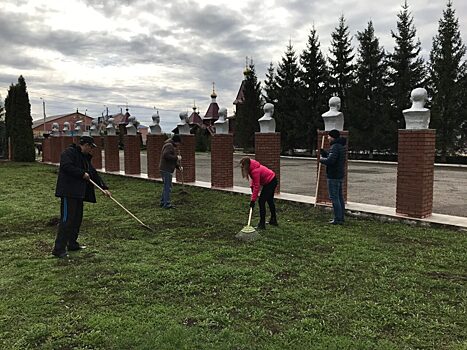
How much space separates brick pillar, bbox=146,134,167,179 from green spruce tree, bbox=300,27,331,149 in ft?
54.9

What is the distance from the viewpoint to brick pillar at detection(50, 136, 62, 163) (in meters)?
22.6

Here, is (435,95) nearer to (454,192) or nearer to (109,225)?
(454,192)

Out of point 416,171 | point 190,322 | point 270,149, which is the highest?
point 270,149

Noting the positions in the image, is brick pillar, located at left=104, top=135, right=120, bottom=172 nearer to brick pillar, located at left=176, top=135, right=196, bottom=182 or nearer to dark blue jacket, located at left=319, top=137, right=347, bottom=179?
brick pillar, located at left=176, top=135, right=196, bottom=182

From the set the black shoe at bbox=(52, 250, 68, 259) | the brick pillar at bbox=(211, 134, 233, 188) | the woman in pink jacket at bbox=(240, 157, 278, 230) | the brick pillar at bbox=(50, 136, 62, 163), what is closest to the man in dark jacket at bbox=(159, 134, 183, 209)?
the brick pillar at bbox=(211, 134, 233, 188)

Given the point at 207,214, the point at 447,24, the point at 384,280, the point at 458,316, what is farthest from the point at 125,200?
the point at 447,24

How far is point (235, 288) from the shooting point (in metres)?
4.07

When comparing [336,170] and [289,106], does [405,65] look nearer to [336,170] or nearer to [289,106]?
[289,106]

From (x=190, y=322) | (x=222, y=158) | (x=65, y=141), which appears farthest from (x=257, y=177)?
(x=65, y=141)

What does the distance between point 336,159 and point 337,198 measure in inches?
24.5

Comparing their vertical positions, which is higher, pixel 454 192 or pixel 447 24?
pixel 447 24

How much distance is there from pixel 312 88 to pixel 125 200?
21.8 m

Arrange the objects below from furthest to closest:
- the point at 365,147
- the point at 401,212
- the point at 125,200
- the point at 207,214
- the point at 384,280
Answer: the point at 365,147 < the point at 125,200 < the point at 207,214 < the point at 401,212 < the point at 384,280

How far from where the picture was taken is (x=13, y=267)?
4.85 metres
